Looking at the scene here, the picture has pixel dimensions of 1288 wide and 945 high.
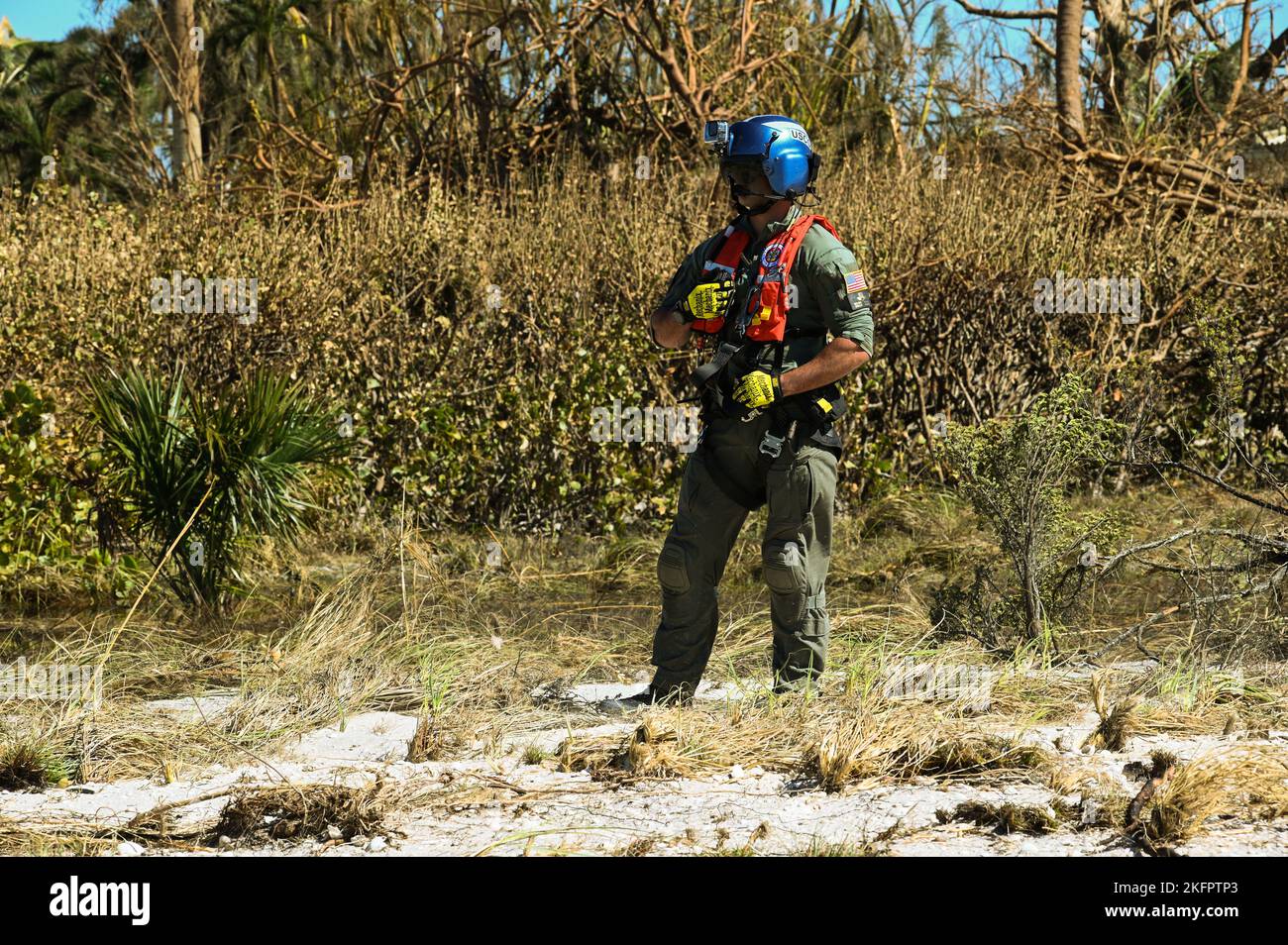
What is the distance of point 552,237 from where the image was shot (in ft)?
28.0

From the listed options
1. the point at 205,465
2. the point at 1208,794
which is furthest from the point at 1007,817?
the point at 205,465

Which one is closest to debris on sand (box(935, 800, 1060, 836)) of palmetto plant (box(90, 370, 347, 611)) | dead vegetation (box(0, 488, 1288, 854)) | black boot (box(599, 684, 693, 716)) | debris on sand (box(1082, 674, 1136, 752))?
dead vegetation (box(0, 488, 1288, 854))

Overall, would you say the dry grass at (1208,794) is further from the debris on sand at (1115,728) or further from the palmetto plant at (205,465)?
the palmetto plant at (205,465)

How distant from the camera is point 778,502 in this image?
4746 mm

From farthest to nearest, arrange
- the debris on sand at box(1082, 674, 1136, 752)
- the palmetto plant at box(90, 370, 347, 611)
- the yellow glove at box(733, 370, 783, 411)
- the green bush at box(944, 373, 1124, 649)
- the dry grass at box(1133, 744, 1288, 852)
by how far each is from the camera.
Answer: the palmetto plant at box(90, 370, 347, 611)
the green bush at box(944, 373, 1124, 649)
the yellow glove at box(733, 370, 783, 411)
the debris on sand at box(1082, 674, 1136, 752)
the dry grass at box(1133, 744, 1288, 852)

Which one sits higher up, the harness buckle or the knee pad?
the harness buckle

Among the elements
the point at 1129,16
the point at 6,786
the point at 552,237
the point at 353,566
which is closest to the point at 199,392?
the point at 353,566

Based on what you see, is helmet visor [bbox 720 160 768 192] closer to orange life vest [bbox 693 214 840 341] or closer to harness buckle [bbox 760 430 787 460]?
orange life vest [bbox 693 214 840 341]

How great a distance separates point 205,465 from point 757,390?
10.4 ft

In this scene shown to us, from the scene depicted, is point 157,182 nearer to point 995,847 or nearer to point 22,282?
point 22,282

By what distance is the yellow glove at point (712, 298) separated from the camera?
186 inches

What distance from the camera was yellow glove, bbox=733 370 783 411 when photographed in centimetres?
462

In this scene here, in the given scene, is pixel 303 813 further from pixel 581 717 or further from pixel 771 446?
pixel 771 446

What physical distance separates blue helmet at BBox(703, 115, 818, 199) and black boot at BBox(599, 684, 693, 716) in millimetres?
1771
